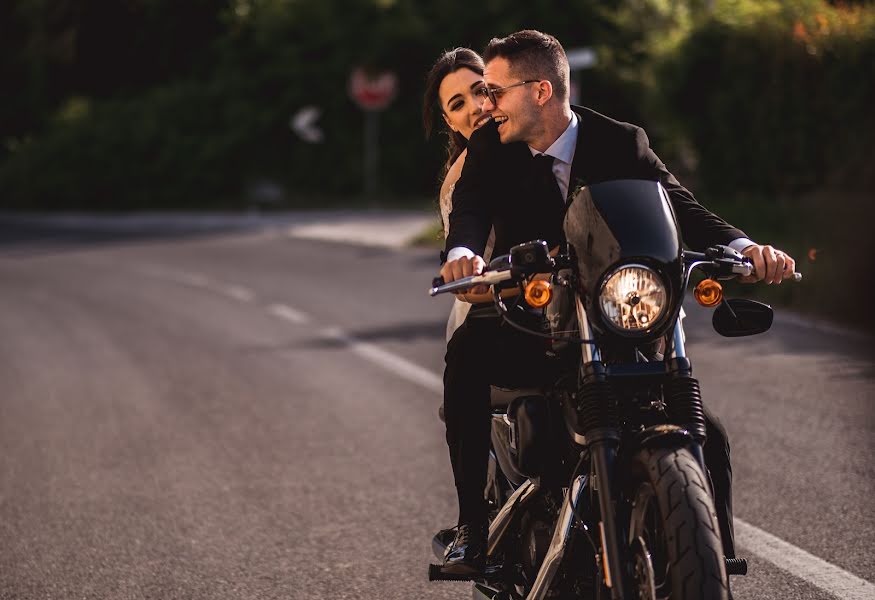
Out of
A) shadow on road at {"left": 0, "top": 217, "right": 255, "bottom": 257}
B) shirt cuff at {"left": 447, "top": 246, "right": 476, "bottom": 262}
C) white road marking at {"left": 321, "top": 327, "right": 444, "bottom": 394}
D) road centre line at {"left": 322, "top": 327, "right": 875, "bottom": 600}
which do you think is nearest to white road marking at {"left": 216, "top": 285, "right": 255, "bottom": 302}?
white road marking at {"left": 321, "top": 327, "right": 444, "bottom": 394}

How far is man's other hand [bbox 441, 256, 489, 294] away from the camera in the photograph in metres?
3.49

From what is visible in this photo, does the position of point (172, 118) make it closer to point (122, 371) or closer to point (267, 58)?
point (267, 58)

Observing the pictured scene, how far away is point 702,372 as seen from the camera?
942 centimetres

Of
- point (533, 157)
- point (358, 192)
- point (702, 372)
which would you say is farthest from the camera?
point (358, 192)

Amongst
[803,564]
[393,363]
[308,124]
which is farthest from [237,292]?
[308,124]

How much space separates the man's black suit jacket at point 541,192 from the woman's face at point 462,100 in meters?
1.35

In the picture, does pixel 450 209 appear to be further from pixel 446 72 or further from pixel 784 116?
pixel 784 116

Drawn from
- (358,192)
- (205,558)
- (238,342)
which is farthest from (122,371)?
(358,192)

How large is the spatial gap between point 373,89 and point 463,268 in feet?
100.0

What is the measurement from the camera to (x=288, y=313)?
14.1 m

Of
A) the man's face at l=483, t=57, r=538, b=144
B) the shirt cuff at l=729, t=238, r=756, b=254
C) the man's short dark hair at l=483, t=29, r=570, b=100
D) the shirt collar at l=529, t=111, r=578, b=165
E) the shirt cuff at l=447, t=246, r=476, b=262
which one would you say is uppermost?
the man's short dark hair at l=483, t=29, r=570, b=100

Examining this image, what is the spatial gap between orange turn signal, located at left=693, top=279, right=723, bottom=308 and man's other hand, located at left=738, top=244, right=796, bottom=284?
0.13 m

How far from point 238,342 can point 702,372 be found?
416 centimetres

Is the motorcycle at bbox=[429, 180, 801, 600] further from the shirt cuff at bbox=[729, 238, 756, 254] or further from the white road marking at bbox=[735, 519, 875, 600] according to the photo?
the white road marking at bbox=[735, 519, 875, 600]
